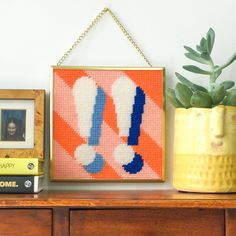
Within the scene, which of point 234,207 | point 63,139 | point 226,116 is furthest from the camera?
point 63,139

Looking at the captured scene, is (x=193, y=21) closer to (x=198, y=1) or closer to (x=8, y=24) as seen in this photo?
(x=198, y=1)

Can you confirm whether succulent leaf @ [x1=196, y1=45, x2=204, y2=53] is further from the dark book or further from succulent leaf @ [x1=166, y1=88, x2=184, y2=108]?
the dark book

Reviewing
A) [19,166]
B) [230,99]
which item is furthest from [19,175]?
[230,99]

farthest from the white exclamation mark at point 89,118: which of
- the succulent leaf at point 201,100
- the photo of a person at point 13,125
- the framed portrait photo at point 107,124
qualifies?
the succulent leaf at point 201,100

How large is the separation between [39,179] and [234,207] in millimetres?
439

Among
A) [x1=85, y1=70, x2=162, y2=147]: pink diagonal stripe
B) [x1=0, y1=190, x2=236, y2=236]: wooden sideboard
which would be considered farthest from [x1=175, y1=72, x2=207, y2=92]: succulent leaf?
[x1=0, y1=190, x2=236, y2=236]: wooden sideboard

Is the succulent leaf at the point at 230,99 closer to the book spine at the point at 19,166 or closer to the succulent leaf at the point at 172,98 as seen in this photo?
the succulent leaf at the point at 172,98

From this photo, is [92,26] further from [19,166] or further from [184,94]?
[19,166]

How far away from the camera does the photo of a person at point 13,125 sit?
1310 mm

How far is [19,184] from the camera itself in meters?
1.16

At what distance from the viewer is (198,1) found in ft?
4.57

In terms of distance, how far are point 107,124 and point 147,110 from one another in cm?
11

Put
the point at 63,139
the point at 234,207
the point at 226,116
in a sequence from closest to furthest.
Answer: the point at 234,207 → the point at 226,116 → the point at 63,139

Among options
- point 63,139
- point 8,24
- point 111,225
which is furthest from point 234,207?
point 8,24
